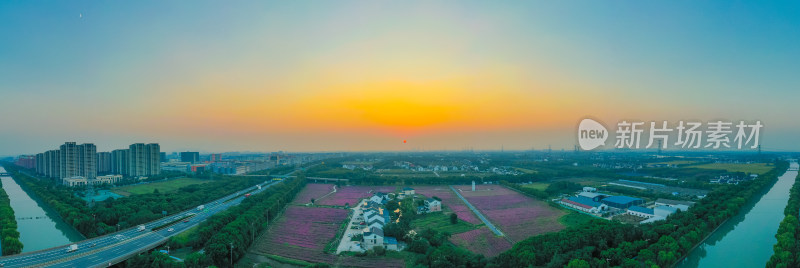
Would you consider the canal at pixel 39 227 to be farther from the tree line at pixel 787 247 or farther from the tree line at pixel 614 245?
the tree line at pixel 787 247

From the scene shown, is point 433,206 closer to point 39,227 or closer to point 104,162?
point 39,227

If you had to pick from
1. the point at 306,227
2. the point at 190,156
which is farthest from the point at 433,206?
the point at 190,156

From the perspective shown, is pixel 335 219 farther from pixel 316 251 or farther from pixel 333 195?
pixel 333 195

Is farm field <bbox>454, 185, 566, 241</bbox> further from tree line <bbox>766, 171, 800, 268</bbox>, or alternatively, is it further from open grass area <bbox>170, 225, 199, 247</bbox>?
open grass area <bbox>170, 225, 199, 247</bbox>

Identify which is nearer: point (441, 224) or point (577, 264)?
point (577, 264)

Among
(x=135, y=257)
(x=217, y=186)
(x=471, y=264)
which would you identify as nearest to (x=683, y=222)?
(x=471, y=264)
